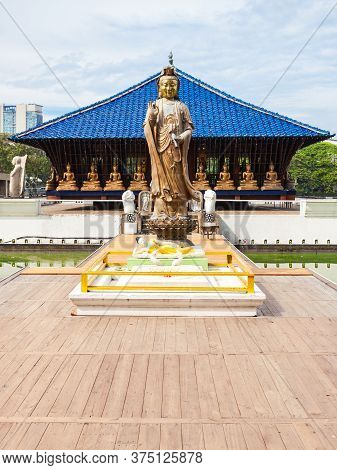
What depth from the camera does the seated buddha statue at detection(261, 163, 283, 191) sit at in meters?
30.5

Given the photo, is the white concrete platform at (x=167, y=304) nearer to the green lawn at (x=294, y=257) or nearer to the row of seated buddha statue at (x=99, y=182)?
the green lawn at (x=294, y=257)

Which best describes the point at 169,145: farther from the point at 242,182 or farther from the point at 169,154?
the point at 242,182

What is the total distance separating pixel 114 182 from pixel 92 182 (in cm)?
148

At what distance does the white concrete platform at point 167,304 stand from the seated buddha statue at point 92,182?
896 inches

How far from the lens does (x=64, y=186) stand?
30969mm

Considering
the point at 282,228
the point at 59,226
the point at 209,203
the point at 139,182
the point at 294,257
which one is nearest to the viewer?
the point at 294,257

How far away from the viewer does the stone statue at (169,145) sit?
460 inches

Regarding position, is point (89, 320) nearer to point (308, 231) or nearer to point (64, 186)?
point (308, 231)

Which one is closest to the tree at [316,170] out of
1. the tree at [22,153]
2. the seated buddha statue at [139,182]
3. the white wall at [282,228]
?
the tree at [22,153]

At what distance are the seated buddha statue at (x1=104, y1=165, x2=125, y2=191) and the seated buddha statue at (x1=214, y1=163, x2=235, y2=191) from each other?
6.23 metres

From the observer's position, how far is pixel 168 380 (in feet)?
19.3

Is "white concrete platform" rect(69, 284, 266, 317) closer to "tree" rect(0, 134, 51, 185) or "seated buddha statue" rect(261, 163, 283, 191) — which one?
"seated buddha statue" rect(261, 163, 283, 191)

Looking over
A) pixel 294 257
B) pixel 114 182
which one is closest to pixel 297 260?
pixel 294 257

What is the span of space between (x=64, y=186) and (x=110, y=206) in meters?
3.27
